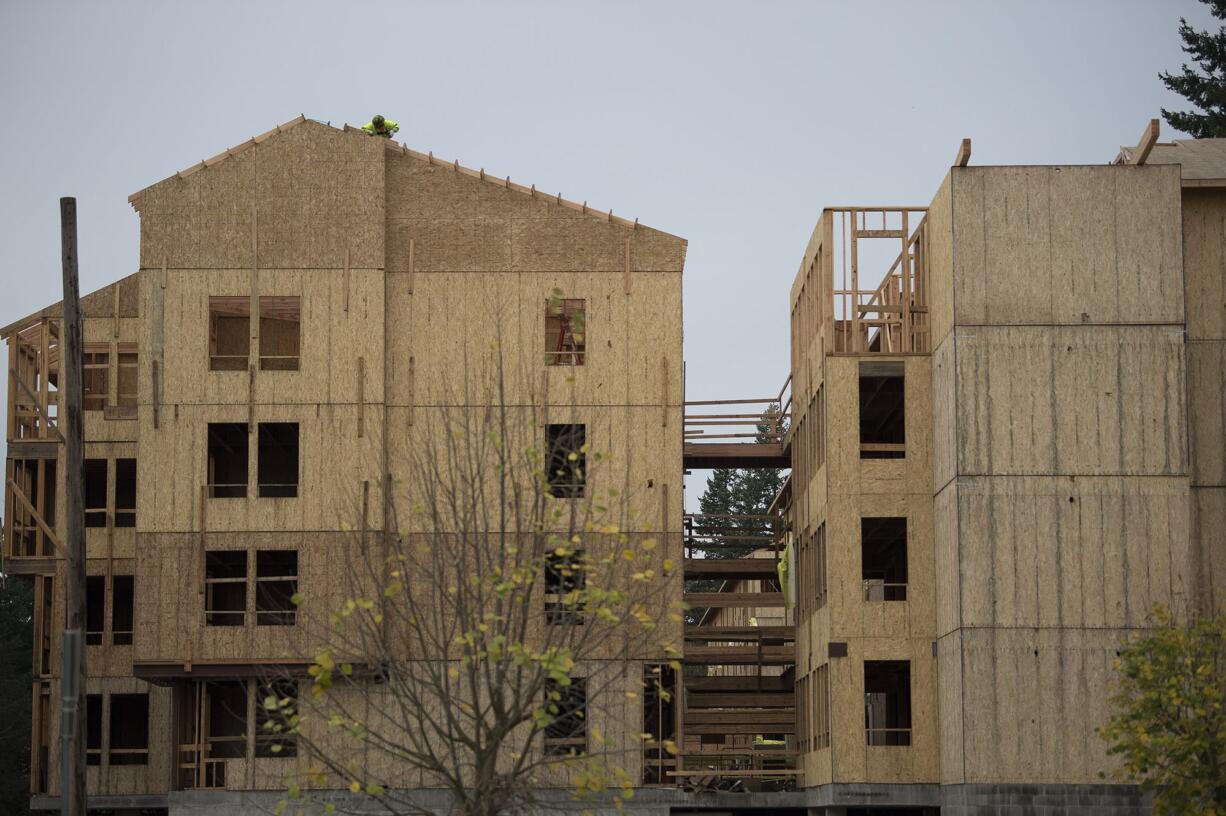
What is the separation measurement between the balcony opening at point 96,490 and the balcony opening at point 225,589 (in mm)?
4318

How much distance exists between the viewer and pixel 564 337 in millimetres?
44281

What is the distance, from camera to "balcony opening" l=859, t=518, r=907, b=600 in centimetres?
4356

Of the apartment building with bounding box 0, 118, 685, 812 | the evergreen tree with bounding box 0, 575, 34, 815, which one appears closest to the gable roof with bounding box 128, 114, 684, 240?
the apartment building with bounding box 0, 118, 685, 812

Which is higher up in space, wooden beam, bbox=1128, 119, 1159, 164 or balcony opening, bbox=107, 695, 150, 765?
wooden beam, bbox=1128, 119, 1159, 164

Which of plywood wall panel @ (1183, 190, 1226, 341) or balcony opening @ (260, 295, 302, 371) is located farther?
balcony opening @ (260, 295, 302, 371)

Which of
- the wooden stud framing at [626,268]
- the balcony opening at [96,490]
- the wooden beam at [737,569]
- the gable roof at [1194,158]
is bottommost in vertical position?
the wooden beam at [737,569]

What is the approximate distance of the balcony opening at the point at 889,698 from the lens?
44.8 m

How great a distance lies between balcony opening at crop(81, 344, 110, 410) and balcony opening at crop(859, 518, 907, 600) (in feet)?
64.6

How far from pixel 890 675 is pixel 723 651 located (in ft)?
15.3

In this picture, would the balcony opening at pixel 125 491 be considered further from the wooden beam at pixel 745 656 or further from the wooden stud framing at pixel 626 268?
the wooden beam at pixel 745 656

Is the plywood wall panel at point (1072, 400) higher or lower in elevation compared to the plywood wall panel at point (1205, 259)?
lower

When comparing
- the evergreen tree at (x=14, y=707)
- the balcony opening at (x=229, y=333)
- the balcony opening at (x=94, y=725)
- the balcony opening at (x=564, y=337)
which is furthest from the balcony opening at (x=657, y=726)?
the evergreen tree at (x=14, y=707)

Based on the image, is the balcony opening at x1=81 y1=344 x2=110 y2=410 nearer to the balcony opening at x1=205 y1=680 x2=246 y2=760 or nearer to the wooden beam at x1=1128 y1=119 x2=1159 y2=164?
the balcony opening at x1=205 y1=680 x2=246 y2=760

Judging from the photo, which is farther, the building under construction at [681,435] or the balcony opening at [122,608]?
the balcony opening at [122,608]
